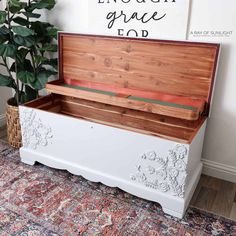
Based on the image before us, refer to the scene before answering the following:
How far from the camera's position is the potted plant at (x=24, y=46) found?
78.0 inches

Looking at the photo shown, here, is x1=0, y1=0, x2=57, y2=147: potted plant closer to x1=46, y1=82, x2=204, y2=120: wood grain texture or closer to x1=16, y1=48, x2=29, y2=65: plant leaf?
x1=16, y1=48, x2=29, y2=65: plant leaf

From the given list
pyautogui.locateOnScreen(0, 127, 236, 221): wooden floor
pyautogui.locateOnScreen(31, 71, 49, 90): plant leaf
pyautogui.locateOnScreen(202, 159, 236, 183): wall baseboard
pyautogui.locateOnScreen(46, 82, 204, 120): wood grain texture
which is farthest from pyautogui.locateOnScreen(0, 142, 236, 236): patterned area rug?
pyautogui.locateOnScreen(31, 71, 49, 90): plant leaf

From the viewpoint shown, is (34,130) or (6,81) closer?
(34,130)

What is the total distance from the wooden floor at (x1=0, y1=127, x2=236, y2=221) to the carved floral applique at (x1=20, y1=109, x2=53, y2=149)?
1134 mm

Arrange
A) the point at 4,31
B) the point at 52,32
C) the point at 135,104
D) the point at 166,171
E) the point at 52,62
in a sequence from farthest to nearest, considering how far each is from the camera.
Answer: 1. the point at 52,62
2. the point at 52,32
3. the point at 4,31
4. the point at 135,104
5. the point at 166,171

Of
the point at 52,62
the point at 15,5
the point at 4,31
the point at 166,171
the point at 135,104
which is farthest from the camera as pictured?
the point at 52,62

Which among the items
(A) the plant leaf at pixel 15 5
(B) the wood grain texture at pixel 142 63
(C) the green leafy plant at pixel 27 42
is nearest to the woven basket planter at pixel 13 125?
(C) the green leafy plant at pixel 27 42

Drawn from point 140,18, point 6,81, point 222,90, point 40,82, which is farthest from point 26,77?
point 222,90

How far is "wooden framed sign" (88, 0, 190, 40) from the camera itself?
1.75 meters

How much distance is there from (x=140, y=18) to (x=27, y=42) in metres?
0.87

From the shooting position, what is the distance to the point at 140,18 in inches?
73.9

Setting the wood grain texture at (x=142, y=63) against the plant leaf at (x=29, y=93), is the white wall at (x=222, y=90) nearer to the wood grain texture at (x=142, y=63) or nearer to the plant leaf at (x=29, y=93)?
the wood grain texture at (x=142, y=63)

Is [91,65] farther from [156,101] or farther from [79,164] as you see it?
[79,164]

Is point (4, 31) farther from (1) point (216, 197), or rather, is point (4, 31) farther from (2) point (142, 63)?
(1) point (216, 197)
